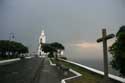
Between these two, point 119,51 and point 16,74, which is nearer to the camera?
point 119,51

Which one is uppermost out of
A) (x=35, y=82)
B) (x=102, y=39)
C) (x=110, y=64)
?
(x=102, y=39)

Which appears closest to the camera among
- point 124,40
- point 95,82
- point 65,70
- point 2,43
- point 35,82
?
point 124,40

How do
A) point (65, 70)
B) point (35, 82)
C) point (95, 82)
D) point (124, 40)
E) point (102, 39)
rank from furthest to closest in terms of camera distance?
point (65, 70), point (35, 82), point (95, 82), point (124, 40), point (102, 39)

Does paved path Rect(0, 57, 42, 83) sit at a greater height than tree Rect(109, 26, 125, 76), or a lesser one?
lesser

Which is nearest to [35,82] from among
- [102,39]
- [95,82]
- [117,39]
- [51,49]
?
[95,82]

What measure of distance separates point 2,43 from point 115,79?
96377 millimetres

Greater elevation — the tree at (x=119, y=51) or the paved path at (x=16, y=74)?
the tree at (x=119, y=51)

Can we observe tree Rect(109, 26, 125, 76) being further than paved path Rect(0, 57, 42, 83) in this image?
No

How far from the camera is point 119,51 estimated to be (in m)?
15.7

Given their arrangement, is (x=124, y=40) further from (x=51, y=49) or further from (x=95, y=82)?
(x=51, y=49)

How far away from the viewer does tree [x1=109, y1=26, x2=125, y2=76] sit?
15508mm

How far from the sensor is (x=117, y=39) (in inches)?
626

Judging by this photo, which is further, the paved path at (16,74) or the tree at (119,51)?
the paved path at (16,74)

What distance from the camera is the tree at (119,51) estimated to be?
15508 mm
